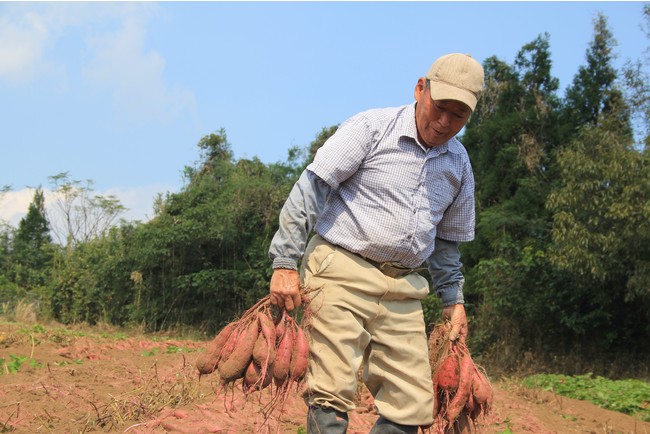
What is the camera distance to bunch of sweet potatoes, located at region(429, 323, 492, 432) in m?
3.11

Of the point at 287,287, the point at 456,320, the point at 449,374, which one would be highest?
the point at 287,287

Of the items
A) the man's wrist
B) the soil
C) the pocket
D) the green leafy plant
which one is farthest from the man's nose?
the green leafy plant

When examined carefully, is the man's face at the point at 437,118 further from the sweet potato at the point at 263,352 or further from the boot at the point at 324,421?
the boot at the point at 324,421

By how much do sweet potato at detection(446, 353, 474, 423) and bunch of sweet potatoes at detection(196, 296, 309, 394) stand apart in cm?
74

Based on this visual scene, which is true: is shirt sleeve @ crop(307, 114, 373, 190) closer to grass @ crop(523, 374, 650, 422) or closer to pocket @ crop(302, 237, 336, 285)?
pocket @ crop(302, 237, 336, 285)

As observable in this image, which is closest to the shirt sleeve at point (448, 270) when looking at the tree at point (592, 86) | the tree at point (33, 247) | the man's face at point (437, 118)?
the man's face at point (437, 118)

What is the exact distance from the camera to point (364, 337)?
115 inches

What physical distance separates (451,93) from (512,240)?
12.6 metres

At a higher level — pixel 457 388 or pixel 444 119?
pixel 444 119

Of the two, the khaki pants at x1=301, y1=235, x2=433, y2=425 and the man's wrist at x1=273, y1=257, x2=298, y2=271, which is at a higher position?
the man's wrist at x1=273, y1=257, x2=298, y2=271

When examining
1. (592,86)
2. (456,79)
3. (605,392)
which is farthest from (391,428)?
(592,86)

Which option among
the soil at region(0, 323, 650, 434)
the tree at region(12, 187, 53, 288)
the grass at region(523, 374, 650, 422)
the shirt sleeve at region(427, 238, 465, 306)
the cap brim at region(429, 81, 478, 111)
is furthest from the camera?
the tree at region(12, 187, 53, 288)

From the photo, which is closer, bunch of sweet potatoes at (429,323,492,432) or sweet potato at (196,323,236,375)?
sweet potato at (196,323,236,375)

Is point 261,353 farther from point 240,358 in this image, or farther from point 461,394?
point 461,394
